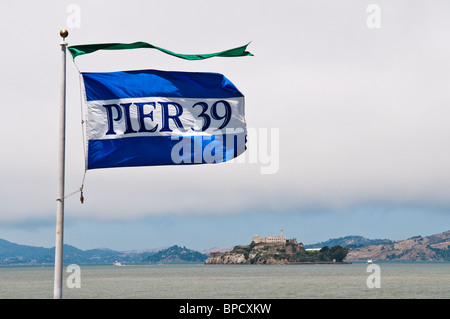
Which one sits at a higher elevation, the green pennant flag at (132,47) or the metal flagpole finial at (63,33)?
the metal flagpole finial at (63,33)

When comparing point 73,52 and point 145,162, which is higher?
point 73,52

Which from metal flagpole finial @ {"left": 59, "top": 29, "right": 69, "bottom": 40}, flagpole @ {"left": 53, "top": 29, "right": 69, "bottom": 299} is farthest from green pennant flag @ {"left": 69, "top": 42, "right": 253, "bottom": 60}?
flagpole @ {"left": 53, "top": 29, "right": 69, "bottom": 299}

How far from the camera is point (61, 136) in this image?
16703mm

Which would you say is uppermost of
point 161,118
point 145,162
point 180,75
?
point 180,75

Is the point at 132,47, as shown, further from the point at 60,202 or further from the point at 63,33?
the point at 60,202

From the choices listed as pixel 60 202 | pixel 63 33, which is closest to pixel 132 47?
pixel 63 33

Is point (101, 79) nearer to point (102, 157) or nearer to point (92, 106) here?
point (92, 106)

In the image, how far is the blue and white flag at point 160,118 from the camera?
18047mm

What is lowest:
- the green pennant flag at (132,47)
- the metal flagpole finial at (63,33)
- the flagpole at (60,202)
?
the flagpole at (60,202)

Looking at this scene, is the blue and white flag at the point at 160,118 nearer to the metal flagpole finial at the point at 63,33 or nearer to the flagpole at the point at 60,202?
the flagpole at the point at 60,202

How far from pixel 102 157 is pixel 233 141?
3841mm

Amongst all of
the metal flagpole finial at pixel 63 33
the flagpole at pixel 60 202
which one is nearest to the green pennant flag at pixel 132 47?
the metal flagpole finial at pixel 63 33
